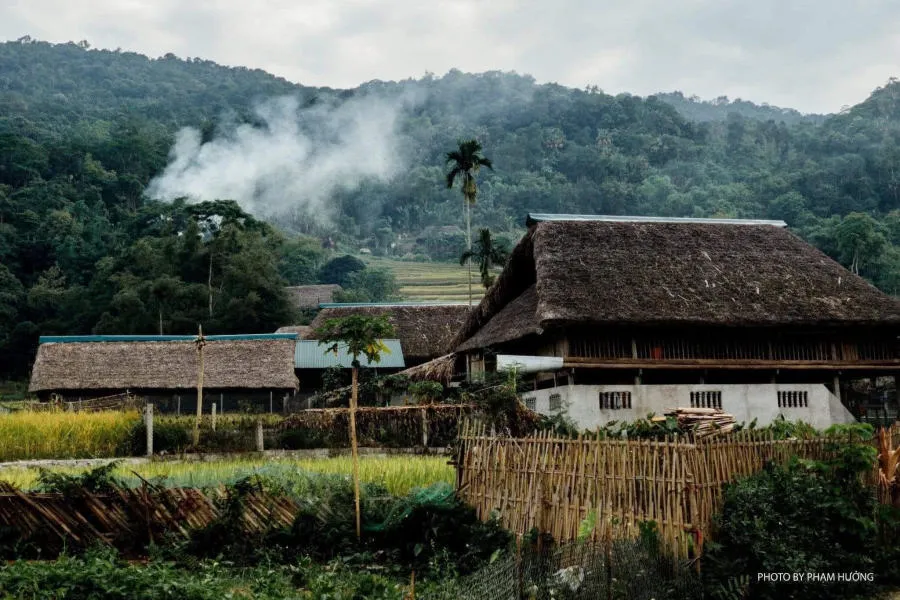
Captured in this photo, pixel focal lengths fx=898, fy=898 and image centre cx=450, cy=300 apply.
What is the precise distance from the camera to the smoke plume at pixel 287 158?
252 feet

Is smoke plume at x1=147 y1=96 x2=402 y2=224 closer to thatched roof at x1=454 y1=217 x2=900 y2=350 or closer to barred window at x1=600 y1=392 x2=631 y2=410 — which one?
thatched roof at x1=454 y1=217 x2=900 y2=350

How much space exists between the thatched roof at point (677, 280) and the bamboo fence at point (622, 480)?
7.94 m

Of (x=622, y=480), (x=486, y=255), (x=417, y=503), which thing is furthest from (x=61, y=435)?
(x=486, y=255)

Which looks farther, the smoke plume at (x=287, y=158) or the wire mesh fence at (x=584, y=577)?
the smoke plume at (x=287, y=158)

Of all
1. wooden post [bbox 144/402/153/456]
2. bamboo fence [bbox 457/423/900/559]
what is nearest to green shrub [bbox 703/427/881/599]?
bamboo fence [bbox 457/423/900/559]

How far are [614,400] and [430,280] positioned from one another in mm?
51626

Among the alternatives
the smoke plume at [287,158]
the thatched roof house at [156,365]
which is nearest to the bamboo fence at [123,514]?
the thatched roof house at [156,365]

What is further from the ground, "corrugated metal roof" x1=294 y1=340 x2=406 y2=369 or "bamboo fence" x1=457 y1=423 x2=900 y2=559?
"corrugated metal roof" x1=294 y1=340 x2=406 y2=369

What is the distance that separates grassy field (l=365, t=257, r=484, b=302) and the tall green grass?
37869mm

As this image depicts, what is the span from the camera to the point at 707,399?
697 inches

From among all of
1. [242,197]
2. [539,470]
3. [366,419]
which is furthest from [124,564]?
[242,197]

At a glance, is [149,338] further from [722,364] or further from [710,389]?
[722,364]

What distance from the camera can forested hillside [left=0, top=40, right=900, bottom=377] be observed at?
40.6 metres

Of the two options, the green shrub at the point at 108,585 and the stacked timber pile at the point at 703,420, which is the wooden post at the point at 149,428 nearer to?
the green shrub at the point at 108,585
